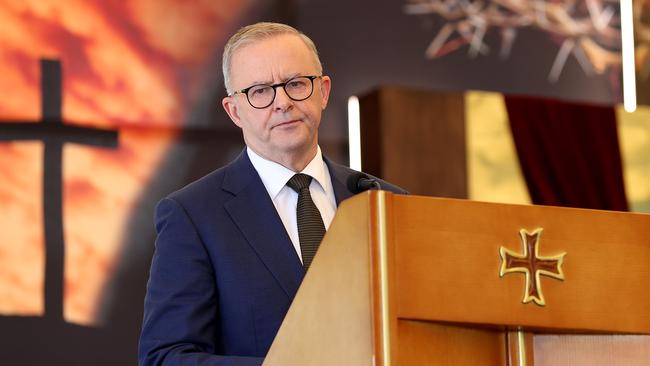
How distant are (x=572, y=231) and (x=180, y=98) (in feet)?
16.2

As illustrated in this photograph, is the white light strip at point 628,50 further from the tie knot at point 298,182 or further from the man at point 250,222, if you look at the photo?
the tie knot at point 298,182

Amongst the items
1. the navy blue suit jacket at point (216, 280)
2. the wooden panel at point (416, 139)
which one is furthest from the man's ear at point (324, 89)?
the wooden panel at point (416, 139)

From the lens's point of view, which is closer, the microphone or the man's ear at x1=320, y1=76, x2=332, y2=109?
the microphone

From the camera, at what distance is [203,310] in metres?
2.35

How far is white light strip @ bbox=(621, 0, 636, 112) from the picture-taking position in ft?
24.6

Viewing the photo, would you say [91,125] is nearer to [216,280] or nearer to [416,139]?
[416,139]

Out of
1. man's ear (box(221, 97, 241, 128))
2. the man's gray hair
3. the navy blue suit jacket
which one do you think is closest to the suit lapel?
the navy blue suit jacket

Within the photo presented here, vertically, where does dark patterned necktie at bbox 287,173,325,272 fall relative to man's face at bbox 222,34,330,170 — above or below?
below

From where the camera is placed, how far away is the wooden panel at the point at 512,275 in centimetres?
169

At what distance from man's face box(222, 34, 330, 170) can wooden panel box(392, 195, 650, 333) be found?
36.9 inches

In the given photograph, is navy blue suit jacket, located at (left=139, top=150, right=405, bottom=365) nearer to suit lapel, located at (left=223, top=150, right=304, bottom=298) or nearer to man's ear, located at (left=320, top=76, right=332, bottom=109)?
suit lapel, located at (left=223, top=150, right=304, bottom=298)

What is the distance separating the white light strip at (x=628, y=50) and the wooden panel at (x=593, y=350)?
19.3 ft

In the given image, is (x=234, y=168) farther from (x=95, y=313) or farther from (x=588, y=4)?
(x=588, y=4)

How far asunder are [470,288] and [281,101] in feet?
3.29
